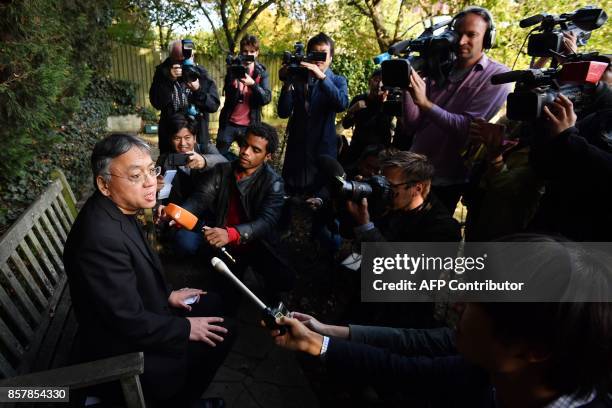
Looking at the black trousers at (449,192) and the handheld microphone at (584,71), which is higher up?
the handheld microphone at (584,71)

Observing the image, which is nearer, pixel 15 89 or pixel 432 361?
pixel 432 361

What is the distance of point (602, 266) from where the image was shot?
0.98 metres

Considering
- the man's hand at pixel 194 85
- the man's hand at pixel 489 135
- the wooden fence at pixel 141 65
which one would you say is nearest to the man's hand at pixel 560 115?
the man's hand at pixel 489 135

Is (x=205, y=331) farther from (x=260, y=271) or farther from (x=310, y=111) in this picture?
(x=310, y=111)

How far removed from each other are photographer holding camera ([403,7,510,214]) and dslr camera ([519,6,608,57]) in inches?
12.4

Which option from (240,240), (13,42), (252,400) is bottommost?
(252,400)

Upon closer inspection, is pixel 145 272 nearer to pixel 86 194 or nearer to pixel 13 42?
pixel 13 42

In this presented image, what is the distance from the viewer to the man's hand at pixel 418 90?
8.71 ft

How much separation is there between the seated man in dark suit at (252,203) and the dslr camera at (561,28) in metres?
2.00

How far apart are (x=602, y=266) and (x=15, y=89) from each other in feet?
14.1

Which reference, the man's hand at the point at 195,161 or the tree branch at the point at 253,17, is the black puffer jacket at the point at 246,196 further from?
the tree branch at the point at 253,17

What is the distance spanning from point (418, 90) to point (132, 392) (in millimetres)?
2469

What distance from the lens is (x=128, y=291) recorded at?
6.07 ft

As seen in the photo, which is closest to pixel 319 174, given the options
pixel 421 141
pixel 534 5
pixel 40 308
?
pixel 421 141
